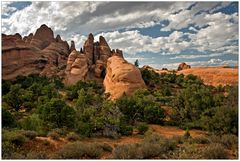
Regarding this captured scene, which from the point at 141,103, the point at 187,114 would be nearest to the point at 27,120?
the point at 141,103

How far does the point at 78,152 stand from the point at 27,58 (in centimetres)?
4418

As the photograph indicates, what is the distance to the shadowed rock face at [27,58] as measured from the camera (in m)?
49.0

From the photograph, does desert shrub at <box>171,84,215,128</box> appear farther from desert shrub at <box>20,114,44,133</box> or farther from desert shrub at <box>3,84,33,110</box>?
desert shrub at <box>3,84,33,110</box>

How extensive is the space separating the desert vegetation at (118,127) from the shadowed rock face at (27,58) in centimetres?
1589

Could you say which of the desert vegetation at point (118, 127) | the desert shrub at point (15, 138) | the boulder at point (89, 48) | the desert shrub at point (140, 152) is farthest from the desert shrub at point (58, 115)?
the boulder at point (89, 48)

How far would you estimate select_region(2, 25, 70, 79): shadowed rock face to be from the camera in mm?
49000

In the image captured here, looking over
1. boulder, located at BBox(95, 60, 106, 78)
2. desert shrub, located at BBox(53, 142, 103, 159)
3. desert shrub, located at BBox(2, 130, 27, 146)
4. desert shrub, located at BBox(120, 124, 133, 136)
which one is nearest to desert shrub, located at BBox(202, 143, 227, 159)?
desert shrub, located at BBox(53, 142, 103, 159)

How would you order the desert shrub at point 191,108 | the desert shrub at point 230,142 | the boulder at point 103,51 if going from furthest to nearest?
1. the boulder at point 103,51
2. the desert shrub at point 191,108
3. the desert shrub at point 230,142

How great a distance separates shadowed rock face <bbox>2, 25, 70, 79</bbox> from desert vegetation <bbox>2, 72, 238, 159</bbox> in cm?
1589

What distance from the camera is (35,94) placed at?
3203 centimetres

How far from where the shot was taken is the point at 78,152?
405 inches

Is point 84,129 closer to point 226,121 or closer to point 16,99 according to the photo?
point 226,121

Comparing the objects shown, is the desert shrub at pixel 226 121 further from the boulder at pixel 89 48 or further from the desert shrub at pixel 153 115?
the boulder at pixel 89 48

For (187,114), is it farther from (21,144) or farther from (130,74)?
(21,144)
